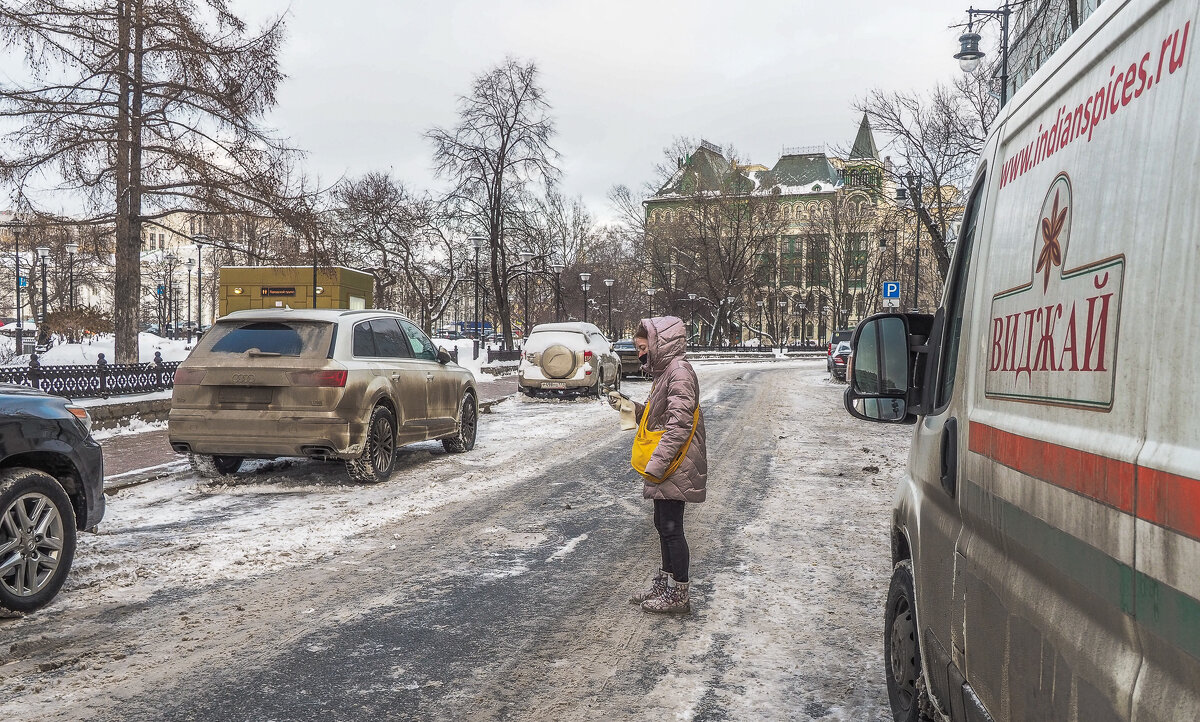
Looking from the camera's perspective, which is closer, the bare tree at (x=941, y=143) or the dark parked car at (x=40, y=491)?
the dark parked car at (x=40, y=491)

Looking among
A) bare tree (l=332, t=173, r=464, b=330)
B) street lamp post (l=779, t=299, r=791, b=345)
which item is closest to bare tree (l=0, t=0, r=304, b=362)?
bare tree (l=332, t=173, r=464, b=330)

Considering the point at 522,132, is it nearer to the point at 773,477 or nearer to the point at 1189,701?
the point at 773,477

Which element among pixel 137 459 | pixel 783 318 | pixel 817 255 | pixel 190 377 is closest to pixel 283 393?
pixel 190 377

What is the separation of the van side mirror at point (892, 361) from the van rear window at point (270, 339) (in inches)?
250

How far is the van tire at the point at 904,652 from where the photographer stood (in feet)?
10.3

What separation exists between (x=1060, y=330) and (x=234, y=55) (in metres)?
19.6

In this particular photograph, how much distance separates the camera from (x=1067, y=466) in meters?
1.74

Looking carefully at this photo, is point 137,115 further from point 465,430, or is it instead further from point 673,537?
point 673,537

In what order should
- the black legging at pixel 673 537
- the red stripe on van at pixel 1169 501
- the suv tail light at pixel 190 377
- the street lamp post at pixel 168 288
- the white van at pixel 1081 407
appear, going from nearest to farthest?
1. the red stripe on van at pixel 1169 501
2. the white van at pixel 1081 407
3. the black legging at pixel 673 537
4. the suv tail light at pixel 190 377
5. the street lamp post at pixel 168 288

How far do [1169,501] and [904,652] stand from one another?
2.26 m

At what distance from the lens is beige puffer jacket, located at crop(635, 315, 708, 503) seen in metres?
4.90

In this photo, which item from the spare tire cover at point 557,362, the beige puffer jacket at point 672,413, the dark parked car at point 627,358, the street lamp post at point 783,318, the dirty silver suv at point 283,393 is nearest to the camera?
the beige puffer jacket at point 672,413

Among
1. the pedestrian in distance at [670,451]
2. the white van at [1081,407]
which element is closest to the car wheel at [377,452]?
the pedestrian in distance at [670,451]

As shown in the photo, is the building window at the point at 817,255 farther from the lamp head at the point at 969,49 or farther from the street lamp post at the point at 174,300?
the lamp head at the point at 969,49
